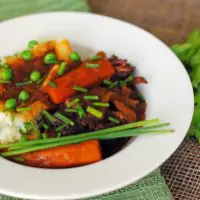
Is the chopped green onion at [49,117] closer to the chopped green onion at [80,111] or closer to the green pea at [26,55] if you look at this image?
the chopped green onion at [80,111]

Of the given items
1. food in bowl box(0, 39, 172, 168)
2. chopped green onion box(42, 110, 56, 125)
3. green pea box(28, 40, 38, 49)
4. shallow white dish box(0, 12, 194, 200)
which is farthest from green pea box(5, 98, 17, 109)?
green pea box(28, 40, 38, 49)

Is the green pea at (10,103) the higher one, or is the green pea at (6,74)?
the green pea at (6,74)

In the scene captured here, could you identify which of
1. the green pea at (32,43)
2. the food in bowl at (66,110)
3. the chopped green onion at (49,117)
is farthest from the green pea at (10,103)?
the green pea at (32,43)

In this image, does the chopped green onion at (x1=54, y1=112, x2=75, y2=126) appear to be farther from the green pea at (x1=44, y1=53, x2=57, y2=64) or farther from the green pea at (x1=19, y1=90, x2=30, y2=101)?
the green pea at (x1=44, y1=53, x2=57, y2=64)

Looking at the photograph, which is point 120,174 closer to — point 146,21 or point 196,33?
point 196,33

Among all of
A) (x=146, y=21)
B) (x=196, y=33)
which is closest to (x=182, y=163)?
(x=196, y=33)

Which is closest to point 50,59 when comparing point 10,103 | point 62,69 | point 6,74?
point 62,69

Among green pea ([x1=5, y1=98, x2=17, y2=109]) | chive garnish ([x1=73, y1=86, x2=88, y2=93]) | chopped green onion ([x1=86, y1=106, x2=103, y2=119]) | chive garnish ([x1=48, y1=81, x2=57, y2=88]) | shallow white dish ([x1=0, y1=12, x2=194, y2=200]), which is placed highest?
chive garnish ([x1=48, y1=81, x2=57, y2=88])
